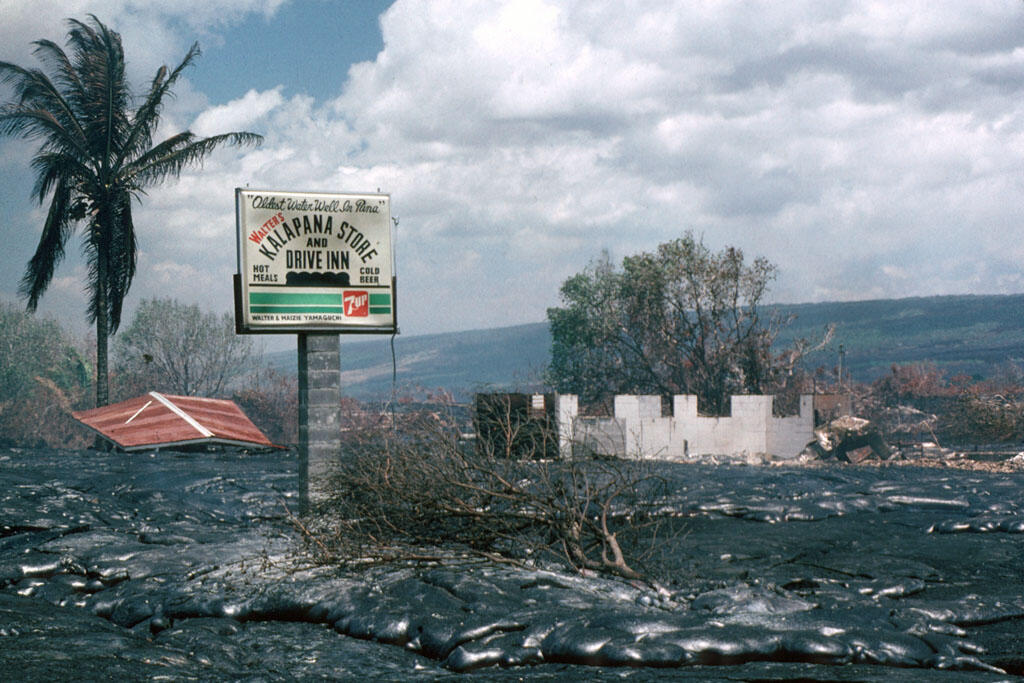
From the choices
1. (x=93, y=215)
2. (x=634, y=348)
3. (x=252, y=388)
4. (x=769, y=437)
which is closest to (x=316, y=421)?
(x=93, y=215)

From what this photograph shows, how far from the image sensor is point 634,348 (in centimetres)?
3462

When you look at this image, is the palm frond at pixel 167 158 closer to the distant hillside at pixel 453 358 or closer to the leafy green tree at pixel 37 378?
the leafy green tree at pixel 37 378

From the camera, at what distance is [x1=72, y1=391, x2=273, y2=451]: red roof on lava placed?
18.9 m

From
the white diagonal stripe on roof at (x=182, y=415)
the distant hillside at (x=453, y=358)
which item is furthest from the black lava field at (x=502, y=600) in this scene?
the distant hillside at (x=453, y=358)

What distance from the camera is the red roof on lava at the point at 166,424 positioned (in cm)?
1891

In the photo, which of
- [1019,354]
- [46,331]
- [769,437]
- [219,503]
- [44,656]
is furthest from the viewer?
[1019,354]

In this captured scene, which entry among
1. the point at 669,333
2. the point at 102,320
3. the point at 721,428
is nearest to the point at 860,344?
the point at 669,333

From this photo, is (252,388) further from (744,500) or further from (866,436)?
(744,500)

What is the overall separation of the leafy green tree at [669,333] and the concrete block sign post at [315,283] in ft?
71.4

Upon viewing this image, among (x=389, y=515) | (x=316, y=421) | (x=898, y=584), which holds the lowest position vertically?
(x=898, y=584)

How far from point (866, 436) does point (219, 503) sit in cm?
1838

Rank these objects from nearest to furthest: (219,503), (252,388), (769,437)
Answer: (219,503) → (769,437) → (252,388)

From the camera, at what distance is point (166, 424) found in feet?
64.0

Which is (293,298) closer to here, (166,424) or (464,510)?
(464,510)
